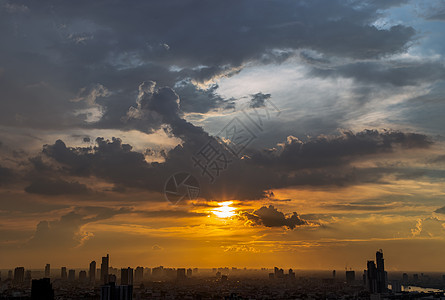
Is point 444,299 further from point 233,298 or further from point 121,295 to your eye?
point 121,295

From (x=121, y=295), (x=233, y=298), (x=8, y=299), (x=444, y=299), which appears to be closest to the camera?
(x=121, y=295)

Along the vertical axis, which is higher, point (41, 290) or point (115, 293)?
point (41, 290)

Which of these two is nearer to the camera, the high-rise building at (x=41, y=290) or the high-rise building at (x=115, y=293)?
the high-rise building at (x=115, y=293)

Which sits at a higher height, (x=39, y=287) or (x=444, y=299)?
(x=39, y=287)

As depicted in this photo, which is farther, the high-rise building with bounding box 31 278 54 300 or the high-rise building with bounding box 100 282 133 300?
the high-rise building with bounding box 31 278 54 300

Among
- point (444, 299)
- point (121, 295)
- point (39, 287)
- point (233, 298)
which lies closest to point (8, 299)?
point (39, 287)

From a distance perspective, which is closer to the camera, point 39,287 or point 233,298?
point 39,287

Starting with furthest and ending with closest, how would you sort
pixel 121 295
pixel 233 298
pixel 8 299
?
pixel 8 299 < pixel 233 298 < pixel 121 295

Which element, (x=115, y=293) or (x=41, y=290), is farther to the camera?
(x=41, y=290)
